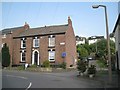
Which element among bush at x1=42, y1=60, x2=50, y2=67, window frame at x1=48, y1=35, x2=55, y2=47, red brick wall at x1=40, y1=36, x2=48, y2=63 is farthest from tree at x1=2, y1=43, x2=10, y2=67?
window frame at x1=48, y1=35, x2=55, y2=47

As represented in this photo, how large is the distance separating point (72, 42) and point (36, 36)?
7744mm

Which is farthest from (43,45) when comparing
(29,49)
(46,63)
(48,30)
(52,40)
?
(46,63)

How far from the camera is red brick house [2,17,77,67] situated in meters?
41.0

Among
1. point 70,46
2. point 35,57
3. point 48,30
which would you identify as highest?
point 48,30

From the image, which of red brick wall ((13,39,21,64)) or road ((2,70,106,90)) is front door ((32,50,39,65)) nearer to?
red brick wall ((13,39,21,64))

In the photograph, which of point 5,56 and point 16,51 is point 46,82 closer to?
→ point 5,56

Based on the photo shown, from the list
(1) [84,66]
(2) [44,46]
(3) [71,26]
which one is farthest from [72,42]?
(1) [84,66]

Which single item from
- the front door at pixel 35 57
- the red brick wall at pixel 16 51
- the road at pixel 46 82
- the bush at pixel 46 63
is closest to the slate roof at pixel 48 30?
the red brick wall at pixel 16 51

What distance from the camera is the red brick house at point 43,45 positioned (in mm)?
41031

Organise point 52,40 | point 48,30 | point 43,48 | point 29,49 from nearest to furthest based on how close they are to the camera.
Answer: point 52,40 → point 43,48 → point 29,49 → point 48,30

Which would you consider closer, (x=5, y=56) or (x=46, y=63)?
(x=46, y=63)

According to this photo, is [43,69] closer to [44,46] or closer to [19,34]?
[44,46]

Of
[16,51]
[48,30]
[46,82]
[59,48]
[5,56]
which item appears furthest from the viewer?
[16,51]

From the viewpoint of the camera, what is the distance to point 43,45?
42.3 metres
